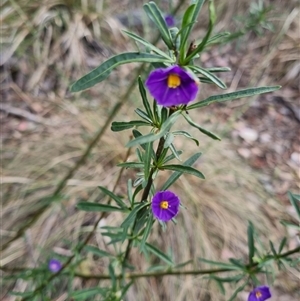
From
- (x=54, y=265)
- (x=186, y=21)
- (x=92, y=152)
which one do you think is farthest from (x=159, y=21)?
(x=92, y=152)

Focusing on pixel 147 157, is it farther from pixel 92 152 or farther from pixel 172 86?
pixel 92 152

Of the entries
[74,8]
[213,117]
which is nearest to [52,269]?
[213,117]

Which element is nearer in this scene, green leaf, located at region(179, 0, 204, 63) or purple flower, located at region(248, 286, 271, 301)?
green leaf, located at region(179, 0, 204, 63)

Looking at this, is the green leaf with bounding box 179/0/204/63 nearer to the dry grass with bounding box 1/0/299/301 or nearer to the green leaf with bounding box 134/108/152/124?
the green leaf with bounding box 134/108/152/124

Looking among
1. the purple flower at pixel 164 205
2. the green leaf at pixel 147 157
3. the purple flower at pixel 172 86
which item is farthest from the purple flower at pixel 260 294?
the purple flower at pixel 172 86

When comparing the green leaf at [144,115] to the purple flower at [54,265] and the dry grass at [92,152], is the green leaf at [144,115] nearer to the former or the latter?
the purple flower at [54,265]

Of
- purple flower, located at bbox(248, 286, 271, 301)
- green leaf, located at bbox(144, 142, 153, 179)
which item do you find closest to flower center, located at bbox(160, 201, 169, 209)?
green leaf, located at bbox(144, 142, 153, 179)
